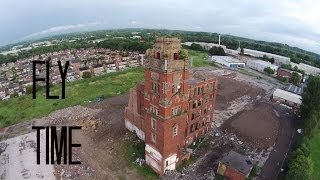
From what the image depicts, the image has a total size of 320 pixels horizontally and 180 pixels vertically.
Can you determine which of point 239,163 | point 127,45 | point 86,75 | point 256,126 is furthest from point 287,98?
point 127,45

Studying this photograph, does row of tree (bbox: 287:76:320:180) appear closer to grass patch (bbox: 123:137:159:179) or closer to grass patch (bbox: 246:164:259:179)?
grass patch (bbox: 246:164:259:179)

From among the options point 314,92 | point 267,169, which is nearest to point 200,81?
point 267,169

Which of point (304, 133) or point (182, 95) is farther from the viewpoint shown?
point (304, 133)

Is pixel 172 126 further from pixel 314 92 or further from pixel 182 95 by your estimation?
pixel 314 92

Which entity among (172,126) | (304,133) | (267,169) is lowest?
(267,169)

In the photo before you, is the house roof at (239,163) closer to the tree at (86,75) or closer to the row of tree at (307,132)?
the row of tree at (307,132)

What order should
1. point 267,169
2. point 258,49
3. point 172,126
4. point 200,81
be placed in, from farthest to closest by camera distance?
point 258,49, point 200,81, point 267,169, point 172,126
